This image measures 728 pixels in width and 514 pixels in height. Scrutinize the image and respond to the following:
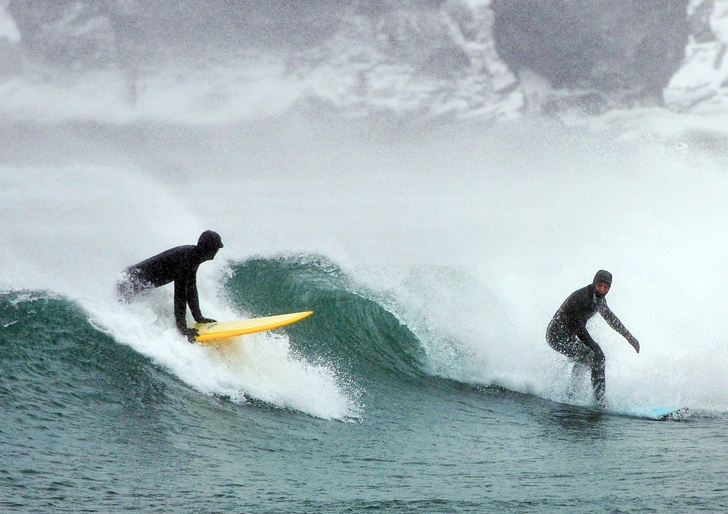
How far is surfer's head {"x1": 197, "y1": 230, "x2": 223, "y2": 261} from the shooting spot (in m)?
6.70

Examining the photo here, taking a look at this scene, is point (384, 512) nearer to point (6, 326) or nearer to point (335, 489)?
point (335, 489)

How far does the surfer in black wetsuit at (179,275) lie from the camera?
6734 mm

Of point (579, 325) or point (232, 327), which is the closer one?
point (232, 327)

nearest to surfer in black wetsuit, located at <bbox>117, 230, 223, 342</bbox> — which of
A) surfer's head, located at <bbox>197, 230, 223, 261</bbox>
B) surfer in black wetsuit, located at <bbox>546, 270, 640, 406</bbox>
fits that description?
surfer's head, located at <bbox>197, 230, 223, 261</bbox>

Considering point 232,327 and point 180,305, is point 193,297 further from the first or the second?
point 232,327

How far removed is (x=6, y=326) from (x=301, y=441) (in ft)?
10.5

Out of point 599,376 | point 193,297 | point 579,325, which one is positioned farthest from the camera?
point 579,325

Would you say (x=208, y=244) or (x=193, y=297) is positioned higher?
(x=208, y=244)

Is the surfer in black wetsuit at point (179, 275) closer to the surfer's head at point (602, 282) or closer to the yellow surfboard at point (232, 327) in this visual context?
the yellow surfboard at point (232, 327)

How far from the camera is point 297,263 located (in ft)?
40.1

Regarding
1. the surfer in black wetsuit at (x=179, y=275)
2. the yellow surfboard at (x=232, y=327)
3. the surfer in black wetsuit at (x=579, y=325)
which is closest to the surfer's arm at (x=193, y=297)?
the surfer in black wetsuit at (x=179, y=275)

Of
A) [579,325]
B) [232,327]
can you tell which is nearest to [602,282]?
[579,325]

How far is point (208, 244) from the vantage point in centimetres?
671

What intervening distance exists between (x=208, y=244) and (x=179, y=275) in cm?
39
